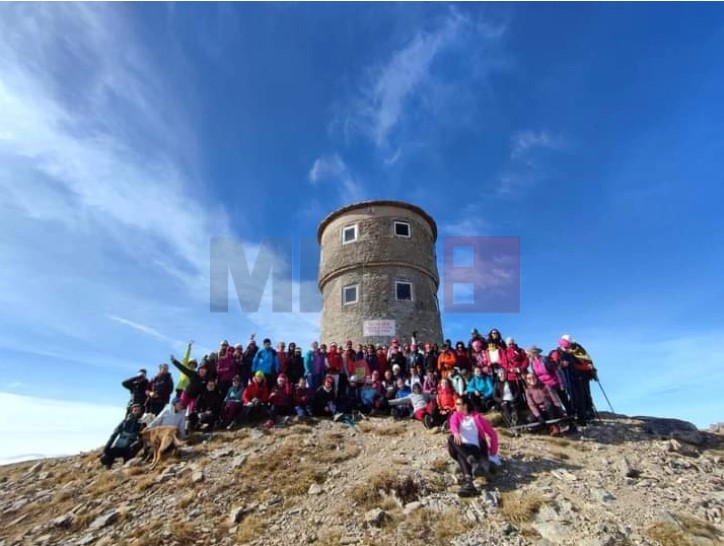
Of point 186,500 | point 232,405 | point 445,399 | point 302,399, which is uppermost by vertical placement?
point 302,399

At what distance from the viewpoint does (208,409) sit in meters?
12.0

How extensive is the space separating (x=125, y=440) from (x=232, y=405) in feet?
8.78

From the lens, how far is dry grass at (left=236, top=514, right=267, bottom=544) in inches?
263

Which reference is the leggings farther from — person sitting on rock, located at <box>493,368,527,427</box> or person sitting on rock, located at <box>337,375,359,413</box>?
person sitting on rock, located at <box>337,375,359,413</box>

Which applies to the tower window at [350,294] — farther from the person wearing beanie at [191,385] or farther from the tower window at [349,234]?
the person wearing beanie at [191,385]

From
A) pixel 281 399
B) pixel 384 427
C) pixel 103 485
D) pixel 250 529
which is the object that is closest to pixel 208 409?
pixel 281 399

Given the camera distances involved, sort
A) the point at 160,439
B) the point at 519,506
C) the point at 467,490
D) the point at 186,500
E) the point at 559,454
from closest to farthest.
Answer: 1. the point at 519,506
2. the point at 467,490
3. the point at 186,500
4. the point at 559,454
5. the point at 160,439

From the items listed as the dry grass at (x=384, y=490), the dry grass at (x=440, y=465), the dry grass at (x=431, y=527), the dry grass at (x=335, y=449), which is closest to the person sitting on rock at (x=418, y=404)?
the dry grass at (x=335, y=449)

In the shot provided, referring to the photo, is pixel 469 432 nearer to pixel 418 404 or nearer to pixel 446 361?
pixel 418 404

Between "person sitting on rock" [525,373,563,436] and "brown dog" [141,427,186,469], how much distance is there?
8819 millimetres

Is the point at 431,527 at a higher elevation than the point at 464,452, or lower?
lower

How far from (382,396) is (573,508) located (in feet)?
21.3

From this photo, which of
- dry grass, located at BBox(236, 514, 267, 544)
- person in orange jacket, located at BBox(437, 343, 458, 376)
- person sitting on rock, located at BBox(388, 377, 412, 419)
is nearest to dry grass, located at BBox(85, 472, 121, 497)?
dry grass, located at BBox(236, 514, 267, 544)

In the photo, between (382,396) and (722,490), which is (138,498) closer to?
(382,396)
